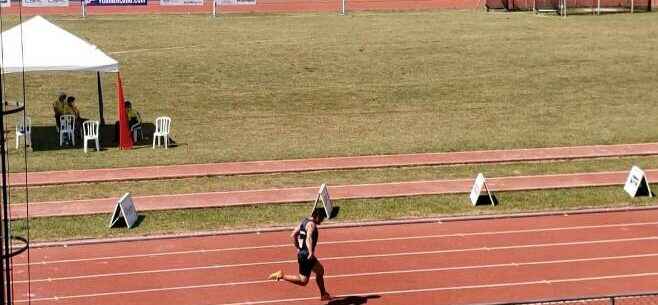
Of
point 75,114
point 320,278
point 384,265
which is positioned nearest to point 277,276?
point 320,278

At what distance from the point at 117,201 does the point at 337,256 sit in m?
5.12

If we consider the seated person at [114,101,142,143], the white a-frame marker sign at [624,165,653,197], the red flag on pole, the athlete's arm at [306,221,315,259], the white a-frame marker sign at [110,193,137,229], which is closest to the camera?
the athlete's arm at [306,221,315,259]

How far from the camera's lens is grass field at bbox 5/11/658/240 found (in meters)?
22.5

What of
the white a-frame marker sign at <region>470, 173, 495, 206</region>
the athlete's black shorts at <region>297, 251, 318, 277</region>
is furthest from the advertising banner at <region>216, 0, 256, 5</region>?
the athlete's black shorts at <region>297, 251, 318, 277</region>

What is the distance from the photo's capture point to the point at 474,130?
28.4 meters

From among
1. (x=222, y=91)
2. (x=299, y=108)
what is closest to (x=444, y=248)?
(x=299, y=108)

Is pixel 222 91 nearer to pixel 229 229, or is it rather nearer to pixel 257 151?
pixel 257 151

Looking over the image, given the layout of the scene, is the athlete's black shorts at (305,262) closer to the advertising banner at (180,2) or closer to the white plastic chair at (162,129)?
the white plastic chair at (162,129)

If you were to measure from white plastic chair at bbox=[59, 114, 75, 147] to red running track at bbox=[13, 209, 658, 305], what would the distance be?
7.43 m

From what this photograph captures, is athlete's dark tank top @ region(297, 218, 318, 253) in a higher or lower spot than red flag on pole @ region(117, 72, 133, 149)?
lower

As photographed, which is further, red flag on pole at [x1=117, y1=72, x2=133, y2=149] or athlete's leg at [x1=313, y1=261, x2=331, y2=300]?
red flag on pole at [x1=117, y1=72, x2=133, y2=149]

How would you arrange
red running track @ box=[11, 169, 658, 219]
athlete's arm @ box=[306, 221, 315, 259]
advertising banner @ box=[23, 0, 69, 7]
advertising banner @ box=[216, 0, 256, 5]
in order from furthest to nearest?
advertising banner @ box=[216, 0, 256, 5]
advertising banner @ box=[23, 0, 69, 7]
red running track @ box=[11, 169, 658, 219]
athlete's arm @ box=[306, 221, 315, 259]

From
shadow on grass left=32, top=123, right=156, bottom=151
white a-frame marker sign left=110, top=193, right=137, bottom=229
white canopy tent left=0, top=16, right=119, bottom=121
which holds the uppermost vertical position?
white canopy tent left=0, top=16, right=119, bottom=121

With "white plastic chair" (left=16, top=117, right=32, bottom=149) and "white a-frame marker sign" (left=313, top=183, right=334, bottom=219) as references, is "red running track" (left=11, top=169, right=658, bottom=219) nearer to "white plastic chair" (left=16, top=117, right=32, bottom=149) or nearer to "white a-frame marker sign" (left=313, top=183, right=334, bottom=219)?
"white a-frame marker sign" (left=313, top=183, right=334, bottom=219)
